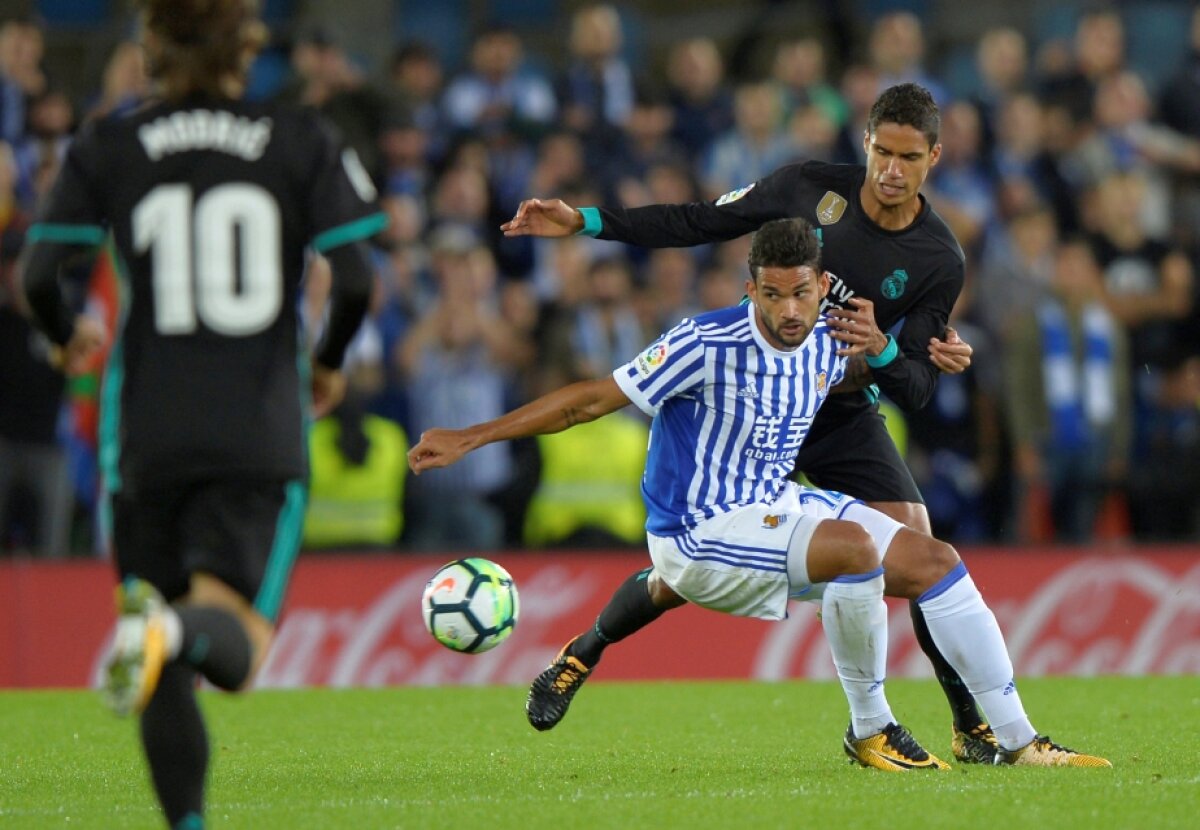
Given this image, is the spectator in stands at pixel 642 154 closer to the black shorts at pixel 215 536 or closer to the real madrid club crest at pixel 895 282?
the real madrid club crest at pixel 895 282

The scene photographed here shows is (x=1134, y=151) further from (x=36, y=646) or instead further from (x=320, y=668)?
(x=36, y=646)

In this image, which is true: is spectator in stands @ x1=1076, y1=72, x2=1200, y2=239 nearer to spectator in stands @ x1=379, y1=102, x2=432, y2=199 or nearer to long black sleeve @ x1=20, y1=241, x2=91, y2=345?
spectator in stands @ x1=379, y1=102, x2=432, y2=199

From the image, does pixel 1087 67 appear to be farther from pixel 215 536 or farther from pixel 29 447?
pixel 215 536

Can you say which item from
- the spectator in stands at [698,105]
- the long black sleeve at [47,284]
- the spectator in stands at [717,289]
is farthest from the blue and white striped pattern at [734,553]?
the spectator in stands at [698,105]

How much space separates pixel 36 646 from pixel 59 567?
1.73 ft

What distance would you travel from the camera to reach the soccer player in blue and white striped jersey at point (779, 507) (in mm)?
6391

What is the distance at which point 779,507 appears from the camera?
21.5ft

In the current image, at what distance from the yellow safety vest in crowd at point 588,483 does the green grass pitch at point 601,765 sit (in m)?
1.85

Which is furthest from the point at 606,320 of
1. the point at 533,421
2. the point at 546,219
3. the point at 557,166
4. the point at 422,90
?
the point at 533,421

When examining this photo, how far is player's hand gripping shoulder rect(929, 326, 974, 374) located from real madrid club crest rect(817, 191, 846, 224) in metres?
0.59

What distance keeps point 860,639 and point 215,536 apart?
8.42 ft

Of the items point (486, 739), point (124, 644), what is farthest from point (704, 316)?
point (124, 644)

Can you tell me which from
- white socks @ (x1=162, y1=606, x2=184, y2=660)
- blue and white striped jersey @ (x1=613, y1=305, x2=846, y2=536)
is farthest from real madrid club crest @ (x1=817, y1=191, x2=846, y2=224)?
white socks @ (x1=162, y1=606, x2=184, y2=660)

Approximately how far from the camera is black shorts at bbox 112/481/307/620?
15.3ft
